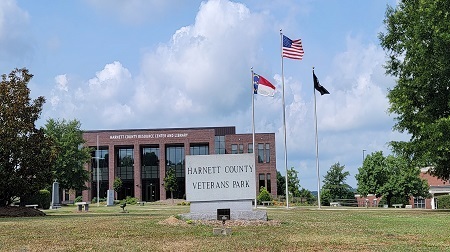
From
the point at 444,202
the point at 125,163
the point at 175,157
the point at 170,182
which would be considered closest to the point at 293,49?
the point at 444,202

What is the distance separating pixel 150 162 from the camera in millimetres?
86875

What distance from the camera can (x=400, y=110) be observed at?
34094 millimetres

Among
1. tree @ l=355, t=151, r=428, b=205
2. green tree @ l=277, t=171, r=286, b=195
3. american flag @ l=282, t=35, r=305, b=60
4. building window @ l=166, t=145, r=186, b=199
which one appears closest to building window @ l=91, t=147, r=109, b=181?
building window @ l=166, t=145, r=186, b=199

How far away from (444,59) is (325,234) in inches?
745

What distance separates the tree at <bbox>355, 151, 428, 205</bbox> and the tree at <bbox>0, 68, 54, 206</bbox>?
4014 centimetres

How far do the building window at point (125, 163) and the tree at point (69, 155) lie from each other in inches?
682

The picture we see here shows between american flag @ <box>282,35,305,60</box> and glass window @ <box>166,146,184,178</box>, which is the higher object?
american flag @ <box>282,35,305,60</box>

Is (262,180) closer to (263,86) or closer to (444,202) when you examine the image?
(444,202)

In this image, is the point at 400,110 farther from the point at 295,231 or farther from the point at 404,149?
the point at 295,231

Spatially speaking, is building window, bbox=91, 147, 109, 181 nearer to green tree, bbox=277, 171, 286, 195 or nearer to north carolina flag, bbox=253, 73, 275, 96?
green tree, bbox=277, 171, 286, 195

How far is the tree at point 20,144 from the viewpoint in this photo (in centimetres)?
2994

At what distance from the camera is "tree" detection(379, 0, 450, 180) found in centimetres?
3109

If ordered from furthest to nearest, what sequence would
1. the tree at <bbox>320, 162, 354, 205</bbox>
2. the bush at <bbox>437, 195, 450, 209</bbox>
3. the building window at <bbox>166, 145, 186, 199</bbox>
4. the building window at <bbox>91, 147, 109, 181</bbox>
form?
the building window at <bbox>91, 147, 109, 181</bbox>
the building window at <bbox>166, 145, 186, 199</bbox>
the tree at <bbox>320, 162, 354, 205</bbox>
the bush at <bbox>437, 195, 450, 209</bbox>

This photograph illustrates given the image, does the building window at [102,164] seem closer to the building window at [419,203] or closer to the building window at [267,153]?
the building window at [267,153]
